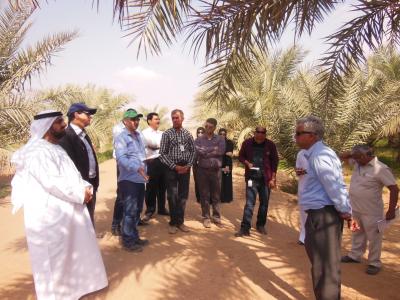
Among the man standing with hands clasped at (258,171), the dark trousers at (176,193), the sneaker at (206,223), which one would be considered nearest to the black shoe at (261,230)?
the man standing with hands clasped at (258,171)

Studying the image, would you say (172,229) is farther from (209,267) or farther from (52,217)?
(52,217)

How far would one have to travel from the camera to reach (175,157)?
552 centimetres

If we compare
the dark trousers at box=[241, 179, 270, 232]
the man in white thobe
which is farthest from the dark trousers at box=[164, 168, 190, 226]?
the man in white thobe

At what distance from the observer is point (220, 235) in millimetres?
5535

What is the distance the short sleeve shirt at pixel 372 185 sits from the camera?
4.04m

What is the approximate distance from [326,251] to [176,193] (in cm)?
298

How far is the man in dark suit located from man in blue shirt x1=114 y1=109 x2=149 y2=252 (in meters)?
0.54

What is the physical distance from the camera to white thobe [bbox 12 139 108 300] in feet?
10.5

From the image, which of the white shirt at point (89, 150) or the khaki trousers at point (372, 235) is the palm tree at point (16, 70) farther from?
the khaki trousers at point (372, 235)

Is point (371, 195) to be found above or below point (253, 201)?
above

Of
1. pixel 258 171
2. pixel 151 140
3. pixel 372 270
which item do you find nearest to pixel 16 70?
pixel 151 140

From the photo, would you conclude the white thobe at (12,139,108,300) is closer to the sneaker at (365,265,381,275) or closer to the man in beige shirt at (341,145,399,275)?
the man in beige shirt at (341,145,399,275)

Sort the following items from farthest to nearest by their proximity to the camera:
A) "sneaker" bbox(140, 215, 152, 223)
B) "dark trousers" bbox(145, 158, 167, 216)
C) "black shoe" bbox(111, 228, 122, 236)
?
"dark trousers" bbox(145, 158, 167, 216) → "sneaker" bbox(140, 215, 152, 223) → "black shoe" bbox(111, 228, 122, 236)

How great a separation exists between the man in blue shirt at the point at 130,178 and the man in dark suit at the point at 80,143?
0.54 metres
